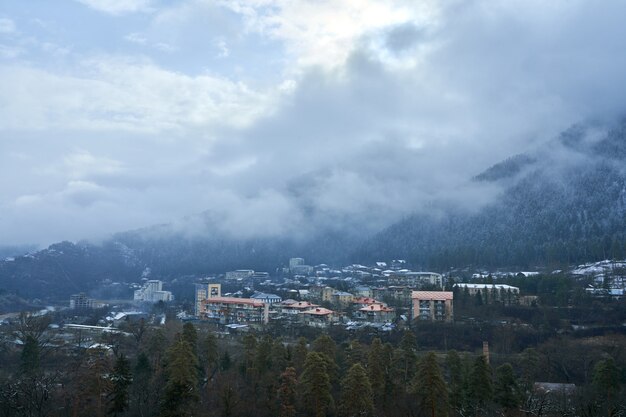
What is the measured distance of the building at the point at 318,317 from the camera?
52519 mm

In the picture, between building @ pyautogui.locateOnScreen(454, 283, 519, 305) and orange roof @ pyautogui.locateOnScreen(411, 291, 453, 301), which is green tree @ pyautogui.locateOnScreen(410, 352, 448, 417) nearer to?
orange roof @ pyautogui.locateOnScreen(411, 291, 453, 301)

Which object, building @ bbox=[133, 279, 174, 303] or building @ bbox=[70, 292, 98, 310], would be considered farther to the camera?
building @ bbox=[133, 279, 174, 303]

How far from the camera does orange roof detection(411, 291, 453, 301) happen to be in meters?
52.4

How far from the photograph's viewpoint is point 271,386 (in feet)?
88.9

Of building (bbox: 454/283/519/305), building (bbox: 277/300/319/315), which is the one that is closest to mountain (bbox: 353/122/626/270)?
building (bbox: 454/283/519/305)

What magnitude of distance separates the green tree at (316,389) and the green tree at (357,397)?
0.77 m

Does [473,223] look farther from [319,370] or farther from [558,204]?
[319,370]

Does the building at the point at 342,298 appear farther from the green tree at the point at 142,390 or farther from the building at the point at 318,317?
the green tree at the point at 142,390

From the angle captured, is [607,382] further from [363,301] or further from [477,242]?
[477,242]

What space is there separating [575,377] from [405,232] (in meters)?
103

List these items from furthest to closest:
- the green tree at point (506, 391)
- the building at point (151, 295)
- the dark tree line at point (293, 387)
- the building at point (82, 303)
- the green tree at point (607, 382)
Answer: the building at point (151, 295)
the building at point (82, 303)
the green tree at point (607, 382)
the green tree at point (506, 391)
the dark tree line at point (293, 387)

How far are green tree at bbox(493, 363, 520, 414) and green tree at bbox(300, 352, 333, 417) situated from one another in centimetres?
785

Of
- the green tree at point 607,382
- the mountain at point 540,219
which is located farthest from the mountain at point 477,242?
the green tree at point 607,382

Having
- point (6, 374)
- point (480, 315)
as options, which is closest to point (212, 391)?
point (6, 374)
